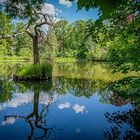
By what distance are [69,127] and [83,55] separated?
7900 centimetres

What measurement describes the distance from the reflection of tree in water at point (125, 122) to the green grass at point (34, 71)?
13.6 metres

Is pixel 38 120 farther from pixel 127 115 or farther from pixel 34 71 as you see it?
pixel 34 71

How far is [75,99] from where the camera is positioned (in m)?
13.2

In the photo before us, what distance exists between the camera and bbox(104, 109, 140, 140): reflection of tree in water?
284 inches

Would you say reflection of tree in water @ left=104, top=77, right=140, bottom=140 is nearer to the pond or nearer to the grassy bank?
the pond

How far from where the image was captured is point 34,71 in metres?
23.1

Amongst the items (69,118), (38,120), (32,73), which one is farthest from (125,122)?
(32,73)

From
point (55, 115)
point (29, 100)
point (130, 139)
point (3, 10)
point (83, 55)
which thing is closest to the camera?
point (130, 139)

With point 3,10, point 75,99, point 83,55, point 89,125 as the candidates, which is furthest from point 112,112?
point 83,55

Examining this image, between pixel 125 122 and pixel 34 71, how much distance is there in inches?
602

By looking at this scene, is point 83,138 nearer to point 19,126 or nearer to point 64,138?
point 64,138

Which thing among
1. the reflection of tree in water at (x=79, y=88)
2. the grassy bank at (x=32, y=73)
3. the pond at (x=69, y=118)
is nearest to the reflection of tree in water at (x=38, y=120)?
the pond at (x=69, y=118)

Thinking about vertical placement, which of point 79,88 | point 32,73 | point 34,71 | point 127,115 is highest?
point 34,71

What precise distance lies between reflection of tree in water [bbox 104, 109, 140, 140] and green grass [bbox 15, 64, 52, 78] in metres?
13.6
